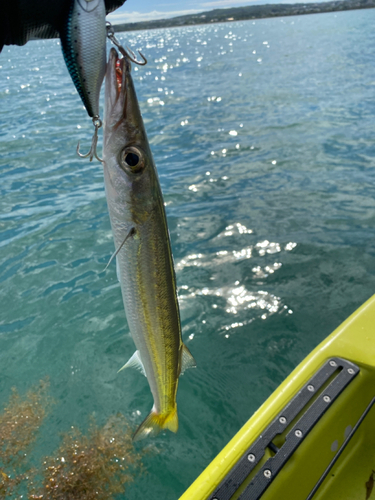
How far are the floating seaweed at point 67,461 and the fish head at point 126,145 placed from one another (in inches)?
115

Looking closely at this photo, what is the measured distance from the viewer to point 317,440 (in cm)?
279

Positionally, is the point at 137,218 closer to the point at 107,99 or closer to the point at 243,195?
the point at 107,99

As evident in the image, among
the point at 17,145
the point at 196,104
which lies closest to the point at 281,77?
the point at 196,104

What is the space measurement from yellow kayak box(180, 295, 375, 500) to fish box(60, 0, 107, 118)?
2222mm

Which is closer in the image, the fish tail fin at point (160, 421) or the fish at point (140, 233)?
the fish at point (140, 233)

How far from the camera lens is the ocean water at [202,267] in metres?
4.59

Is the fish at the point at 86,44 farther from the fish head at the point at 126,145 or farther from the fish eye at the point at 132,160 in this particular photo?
the fish eye at the point at 132,160

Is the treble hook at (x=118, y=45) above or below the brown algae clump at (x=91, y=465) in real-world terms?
above

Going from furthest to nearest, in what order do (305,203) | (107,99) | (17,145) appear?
(17,145) → (305,203) → (107,99)

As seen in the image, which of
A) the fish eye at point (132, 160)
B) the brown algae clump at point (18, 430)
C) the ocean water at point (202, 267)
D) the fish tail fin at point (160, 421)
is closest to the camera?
the fish eye at point (132, 160)

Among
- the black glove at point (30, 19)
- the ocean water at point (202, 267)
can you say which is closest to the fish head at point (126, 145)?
the black glove at point (30, 19)

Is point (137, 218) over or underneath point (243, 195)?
over

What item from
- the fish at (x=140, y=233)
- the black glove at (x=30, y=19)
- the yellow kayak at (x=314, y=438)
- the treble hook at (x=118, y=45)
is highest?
the black glove at (x=30, y=19)

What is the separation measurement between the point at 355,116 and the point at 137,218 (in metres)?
14.4
